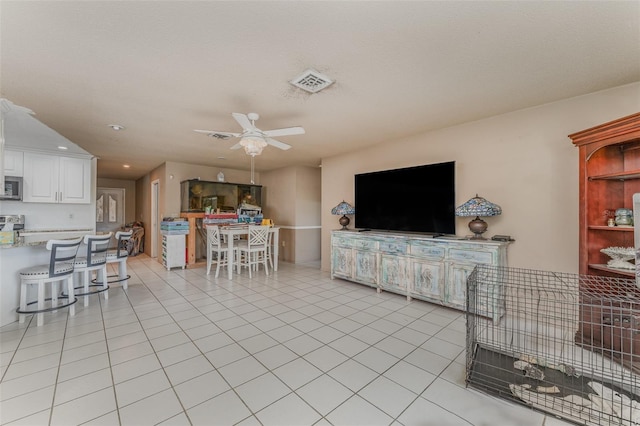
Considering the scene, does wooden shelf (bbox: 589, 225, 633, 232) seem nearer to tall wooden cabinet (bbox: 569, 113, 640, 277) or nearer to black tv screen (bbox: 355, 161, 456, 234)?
tall wooden cabinet (bbox: 569, 113, 640, 277)

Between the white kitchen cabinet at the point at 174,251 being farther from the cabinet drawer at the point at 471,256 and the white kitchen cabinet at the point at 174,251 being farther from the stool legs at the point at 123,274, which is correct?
the cabinet drawer at the point at 471,256

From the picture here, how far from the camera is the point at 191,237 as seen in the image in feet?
19.7

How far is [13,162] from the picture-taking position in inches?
163

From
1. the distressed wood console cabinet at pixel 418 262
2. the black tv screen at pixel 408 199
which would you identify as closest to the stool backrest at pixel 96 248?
the distressed wood console cabinet at pixel 418 262

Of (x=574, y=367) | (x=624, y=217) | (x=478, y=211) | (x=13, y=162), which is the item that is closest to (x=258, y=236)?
(x=478, y=211)

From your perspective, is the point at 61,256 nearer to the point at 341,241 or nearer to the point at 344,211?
the point at 341,241

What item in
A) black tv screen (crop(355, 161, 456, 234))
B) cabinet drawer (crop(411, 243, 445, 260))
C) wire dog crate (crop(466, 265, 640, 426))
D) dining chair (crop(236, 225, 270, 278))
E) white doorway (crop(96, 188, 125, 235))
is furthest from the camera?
white doorway (crop(96, 188, 125, 235))

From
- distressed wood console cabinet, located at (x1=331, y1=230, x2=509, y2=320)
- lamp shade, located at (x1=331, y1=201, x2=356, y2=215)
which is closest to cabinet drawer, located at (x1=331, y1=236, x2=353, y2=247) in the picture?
distressed wood console cabinet, located at (x1=331, y1=230, x2=509, y2=320)

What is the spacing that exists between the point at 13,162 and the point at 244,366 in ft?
16.9

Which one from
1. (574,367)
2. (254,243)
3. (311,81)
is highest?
(311,81)

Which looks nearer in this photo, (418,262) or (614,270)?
(614,270)

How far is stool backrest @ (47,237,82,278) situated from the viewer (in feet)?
9.46

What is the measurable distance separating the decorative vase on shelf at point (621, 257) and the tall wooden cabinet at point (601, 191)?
9 cm

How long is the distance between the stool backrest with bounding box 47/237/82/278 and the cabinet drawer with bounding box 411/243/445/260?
425 centimetres
